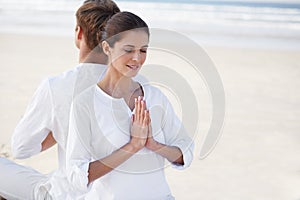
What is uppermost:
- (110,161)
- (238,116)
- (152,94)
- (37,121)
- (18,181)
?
(152,94)

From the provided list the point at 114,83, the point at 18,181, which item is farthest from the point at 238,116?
the point at 114,83

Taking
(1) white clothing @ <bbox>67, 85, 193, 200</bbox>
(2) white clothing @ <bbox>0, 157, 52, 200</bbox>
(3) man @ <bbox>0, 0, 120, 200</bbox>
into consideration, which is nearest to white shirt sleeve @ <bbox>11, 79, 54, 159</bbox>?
(3) man @ <bbox>0, 0, 120, 200</bbox>

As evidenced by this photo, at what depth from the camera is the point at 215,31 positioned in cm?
971

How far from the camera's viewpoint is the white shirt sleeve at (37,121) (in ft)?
7.61

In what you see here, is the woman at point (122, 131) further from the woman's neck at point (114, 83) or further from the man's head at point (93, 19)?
the man's head at point (93, 19)

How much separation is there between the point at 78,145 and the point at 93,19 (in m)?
0.51

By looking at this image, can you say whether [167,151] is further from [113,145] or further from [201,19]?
[201,19]

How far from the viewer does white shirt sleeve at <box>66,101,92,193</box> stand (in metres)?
1.95

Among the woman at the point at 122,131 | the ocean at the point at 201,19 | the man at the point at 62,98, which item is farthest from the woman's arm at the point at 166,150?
the ocean at the point at 201,19

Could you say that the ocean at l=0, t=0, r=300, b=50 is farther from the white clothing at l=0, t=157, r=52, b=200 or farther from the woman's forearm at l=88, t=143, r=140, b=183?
the woman's forearm at l=88, t=143, r=140, b=183

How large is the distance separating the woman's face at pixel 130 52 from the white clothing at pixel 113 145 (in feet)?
0.29

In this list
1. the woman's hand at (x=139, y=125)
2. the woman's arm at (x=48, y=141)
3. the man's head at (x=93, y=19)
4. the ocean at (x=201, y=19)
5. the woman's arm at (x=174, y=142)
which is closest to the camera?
the woman's hand at (x=139, y=125)

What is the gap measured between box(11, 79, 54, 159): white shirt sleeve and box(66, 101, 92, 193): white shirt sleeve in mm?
365

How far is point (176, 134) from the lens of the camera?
2.09 meters
